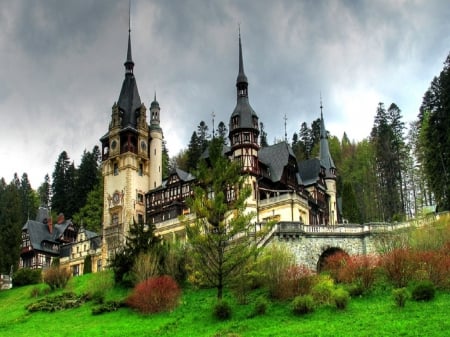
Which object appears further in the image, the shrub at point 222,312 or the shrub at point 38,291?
the shrub at point 38,291

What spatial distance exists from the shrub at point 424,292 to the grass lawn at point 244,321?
1.34ft

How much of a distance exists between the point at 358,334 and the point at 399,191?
52194mm

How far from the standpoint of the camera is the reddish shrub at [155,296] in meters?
34.5

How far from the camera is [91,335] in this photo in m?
30.8

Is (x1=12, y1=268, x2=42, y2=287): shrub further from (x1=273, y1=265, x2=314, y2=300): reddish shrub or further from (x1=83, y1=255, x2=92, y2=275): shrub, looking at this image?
(x1=273, y1=265, x2=314, y2=300): reddish shrub

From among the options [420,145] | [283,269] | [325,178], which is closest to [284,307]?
[283,269]

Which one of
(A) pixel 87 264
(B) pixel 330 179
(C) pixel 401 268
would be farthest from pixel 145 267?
(B) pixel 330 179

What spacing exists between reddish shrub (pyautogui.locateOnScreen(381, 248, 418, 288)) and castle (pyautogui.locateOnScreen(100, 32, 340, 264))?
20.2 m

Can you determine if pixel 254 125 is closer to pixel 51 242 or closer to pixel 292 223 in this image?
pixel 292 223

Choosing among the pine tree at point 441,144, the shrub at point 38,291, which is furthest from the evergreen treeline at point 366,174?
the shrub at point 38,291

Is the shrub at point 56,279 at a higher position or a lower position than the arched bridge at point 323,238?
lower

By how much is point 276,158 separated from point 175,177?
34.5 ft

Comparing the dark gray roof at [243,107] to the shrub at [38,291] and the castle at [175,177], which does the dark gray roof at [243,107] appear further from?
the shrub at [38,291]

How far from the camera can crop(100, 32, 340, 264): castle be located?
55688mm
